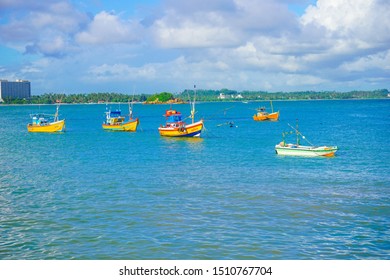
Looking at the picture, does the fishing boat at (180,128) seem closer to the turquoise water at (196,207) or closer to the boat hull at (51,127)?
the turquoise water at (196,207)

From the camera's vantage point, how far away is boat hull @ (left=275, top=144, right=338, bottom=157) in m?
46.2

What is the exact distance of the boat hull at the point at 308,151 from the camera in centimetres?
4622

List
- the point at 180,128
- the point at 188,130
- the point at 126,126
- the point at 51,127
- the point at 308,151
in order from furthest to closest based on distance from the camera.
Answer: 1. the point at 126,126
2. the point at 51,127
3. the point at 180,128
4. the point at 188,130
5. the point at 308,151

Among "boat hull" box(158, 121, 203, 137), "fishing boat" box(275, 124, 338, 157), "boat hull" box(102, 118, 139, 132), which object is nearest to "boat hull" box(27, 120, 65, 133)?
"boat hull" box(102, 118, 139, 132)

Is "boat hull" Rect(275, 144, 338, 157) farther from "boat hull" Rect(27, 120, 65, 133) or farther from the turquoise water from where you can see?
"boat hull" Rect(27, 120, 65, 133)

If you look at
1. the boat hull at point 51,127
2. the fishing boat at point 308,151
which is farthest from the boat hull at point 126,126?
the fishing boat at point 308,151

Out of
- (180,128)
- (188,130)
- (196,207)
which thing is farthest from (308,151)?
(180,128)

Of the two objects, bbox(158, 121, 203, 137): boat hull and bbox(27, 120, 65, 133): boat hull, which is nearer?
bbox(158, 121, 203, 137): boat hull

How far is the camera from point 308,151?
46.5 metres

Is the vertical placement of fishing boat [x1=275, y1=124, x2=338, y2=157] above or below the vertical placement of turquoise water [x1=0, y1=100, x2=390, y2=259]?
above

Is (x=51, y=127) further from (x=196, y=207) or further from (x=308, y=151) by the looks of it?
(x=196, y=207)

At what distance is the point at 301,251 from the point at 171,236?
5.61 meters
